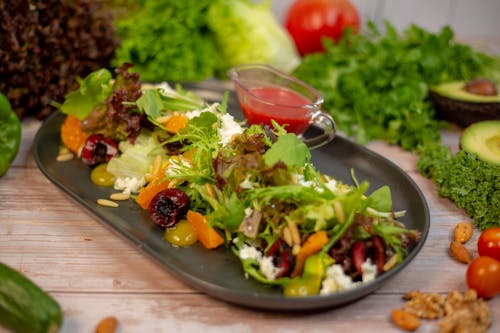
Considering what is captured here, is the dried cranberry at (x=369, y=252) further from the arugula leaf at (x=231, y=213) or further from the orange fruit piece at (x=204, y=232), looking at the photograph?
the orange fruit piece at (x=204, y=232)

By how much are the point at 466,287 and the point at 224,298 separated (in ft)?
4.02

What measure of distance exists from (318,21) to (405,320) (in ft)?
12.9

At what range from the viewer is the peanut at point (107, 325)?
250cm

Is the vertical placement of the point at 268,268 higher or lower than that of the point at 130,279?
higher

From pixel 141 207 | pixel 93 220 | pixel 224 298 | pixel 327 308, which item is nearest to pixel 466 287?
pixel 327 308

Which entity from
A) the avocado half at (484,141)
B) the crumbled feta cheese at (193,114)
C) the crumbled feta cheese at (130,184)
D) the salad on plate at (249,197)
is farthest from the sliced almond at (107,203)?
the avocado half at (484,141)

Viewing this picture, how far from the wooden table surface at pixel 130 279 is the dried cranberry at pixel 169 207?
0.67 ft

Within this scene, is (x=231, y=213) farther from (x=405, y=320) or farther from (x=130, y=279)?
(x=405, y=320)

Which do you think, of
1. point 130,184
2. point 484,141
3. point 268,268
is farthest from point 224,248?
point 484,141

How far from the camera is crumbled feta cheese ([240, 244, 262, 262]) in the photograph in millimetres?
2809

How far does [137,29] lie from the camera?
4953mm

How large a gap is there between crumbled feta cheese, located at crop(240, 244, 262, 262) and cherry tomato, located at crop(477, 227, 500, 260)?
1187 millimetres

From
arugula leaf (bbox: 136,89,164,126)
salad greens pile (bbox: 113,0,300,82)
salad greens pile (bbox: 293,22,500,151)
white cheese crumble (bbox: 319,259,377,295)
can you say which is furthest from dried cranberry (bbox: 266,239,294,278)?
salad greens pile (bbox: 113,0,300,82)

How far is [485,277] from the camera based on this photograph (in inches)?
108
